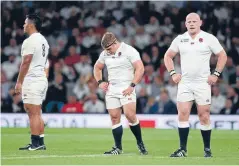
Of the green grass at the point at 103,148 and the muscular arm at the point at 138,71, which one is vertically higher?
the muscular arm at the point at 138,71

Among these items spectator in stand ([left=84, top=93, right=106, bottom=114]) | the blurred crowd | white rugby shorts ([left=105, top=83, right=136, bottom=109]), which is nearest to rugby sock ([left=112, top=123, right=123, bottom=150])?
white rugby shorts ([left=105, top=83, right=136, bottom=109])

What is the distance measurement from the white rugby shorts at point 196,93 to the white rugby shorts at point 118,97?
993 mm

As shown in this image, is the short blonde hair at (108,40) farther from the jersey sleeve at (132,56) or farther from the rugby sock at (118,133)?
the rugby sock at (118,133)

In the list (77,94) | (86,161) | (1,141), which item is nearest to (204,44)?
(86,161)

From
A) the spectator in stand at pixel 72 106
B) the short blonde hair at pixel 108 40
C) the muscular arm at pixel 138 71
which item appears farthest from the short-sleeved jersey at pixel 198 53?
the spectator in stand at pixel 72 106

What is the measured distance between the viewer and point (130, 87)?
15.8 metres

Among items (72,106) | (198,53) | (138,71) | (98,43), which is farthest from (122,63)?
(98,43)

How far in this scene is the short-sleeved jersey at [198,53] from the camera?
1523 centimetres

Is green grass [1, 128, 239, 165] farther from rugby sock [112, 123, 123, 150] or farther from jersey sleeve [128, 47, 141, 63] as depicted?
jersey sleeve [128, 47, 141, 63]

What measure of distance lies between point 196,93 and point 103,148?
3.29 m

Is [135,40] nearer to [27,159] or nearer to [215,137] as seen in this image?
[215,137]

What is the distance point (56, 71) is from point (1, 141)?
9.36 m

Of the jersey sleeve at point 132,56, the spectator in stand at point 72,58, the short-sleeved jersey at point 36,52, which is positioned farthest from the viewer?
the spectator in stand at point 72,58

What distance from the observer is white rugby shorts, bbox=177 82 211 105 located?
50.0 ft
